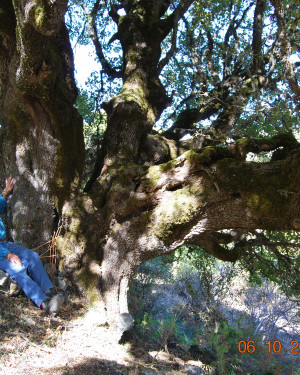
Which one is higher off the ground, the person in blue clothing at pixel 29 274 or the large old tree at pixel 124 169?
the large old tree at pixel 124 169

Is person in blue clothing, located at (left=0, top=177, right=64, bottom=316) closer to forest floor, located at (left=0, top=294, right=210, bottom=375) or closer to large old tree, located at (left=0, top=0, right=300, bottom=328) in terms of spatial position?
forest floor, located at (left=0, top=294, right=210, bottom=375)

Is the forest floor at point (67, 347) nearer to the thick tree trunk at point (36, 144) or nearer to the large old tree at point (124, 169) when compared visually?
the large old tree at point (124, 169)

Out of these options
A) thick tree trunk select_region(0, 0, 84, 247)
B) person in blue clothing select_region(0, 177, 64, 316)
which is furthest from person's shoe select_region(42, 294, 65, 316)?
thick tree trunk select_region(0, 0, 84, 247)

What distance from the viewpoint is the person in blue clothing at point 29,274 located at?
413 cm

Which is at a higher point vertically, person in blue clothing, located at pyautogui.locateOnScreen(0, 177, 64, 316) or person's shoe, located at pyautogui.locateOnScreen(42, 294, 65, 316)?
person in blue clothing, located at pyautogui.locateOnScreen(0, 177, 64, 316)

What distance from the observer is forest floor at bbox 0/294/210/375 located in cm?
321

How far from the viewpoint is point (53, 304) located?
4.23 m

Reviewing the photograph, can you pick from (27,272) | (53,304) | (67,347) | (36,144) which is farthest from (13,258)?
(36,144)

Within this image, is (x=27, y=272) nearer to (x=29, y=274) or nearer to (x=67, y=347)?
(x=29, y=274)

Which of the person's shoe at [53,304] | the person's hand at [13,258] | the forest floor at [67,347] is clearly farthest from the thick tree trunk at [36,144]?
the forest floor at [67,347]

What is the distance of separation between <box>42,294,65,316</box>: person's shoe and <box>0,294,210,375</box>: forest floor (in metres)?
0.08

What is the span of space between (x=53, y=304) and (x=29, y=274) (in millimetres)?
567

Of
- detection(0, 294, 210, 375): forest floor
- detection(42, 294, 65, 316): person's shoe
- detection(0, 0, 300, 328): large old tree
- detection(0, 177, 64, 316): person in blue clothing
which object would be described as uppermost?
detection(0, 0, 300, 328): large old tree

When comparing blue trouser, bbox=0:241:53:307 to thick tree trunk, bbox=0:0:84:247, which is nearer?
blue trouser, bbox=0:241:53:307
